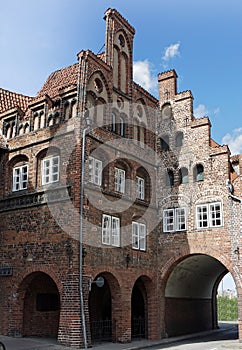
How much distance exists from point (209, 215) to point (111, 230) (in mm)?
4847

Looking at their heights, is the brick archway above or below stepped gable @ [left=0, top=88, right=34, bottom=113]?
below

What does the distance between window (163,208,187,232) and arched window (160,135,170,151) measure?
10.6 ft

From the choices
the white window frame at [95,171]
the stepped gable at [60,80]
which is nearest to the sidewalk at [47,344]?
the white window frame at [95,171]

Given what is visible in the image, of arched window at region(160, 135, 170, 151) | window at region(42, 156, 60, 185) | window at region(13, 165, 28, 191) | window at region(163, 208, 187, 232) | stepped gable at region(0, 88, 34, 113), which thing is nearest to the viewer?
window at region(42, 156, 60, 185)

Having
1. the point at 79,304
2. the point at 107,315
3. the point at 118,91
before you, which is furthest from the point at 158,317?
the point at 118,91

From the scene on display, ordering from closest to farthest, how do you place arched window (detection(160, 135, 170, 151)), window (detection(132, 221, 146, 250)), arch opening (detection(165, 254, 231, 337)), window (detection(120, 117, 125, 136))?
window (detection(132, 221, 146, 250)) < window (detection(120, 117, 125, 136)) < arch opening (detection(165, 254, 231, 337)) < arched window (detection(160, 135, 170, 151))

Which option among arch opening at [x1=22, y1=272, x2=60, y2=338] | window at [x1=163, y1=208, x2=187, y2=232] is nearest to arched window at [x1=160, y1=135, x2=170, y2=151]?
window at [x1=163, y1=208, x2=187, y2=232]

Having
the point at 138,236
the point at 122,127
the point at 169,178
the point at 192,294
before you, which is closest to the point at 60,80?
the point at 122,127

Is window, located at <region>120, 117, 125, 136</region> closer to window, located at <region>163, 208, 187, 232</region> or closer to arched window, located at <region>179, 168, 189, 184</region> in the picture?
arched window, located at <region>179, 168, 189, 184</region>

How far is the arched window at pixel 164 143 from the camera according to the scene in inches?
884

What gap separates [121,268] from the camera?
1798 cm

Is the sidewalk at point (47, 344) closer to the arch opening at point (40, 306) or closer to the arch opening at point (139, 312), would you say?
the arch opening at point (40, 306)

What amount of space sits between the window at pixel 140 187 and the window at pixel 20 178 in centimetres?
519

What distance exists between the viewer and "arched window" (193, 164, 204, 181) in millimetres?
20891
